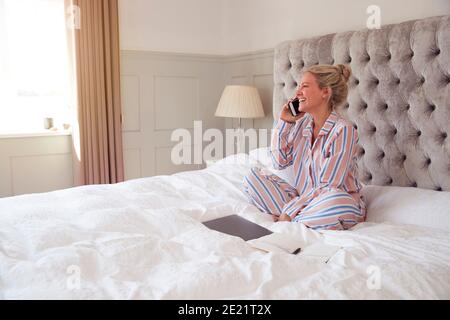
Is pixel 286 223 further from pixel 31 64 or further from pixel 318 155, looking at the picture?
pixel 31 64

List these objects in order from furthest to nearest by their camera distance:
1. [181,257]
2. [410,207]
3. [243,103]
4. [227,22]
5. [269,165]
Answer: [227,22]
[243,103]
[269,165]
[410,207]
[181,257]

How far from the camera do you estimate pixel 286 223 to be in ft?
5.28

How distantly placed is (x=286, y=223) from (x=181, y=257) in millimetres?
556

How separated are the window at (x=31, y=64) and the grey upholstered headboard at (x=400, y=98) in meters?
2.07

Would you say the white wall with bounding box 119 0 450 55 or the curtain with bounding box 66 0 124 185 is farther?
the curtain with bounding box 66 0 124 185

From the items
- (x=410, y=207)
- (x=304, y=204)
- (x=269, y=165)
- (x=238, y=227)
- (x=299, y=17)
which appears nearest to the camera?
(x=238, y=227)

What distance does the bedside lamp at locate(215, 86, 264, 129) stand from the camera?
10.0 feet

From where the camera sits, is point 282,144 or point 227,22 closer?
point 282,144

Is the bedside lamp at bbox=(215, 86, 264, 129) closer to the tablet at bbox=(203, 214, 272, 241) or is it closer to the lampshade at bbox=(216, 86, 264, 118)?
the lampshade at bbox=(216, 86, 264, 118)

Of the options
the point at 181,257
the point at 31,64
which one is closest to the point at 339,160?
the point at 181,257

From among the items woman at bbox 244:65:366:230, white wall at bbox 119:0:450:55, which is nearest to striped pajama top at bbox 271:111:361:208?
woman at bbox 244:65:366:230

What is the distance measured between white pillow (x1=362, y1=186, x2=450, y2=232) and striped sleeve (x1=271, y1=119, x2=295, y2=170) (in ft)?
1.49

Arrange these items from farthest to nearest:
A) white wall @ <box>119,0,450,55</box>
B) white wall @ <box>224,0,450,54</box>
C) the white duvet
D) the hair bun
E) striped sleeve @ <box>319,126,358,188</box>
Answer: white wall @ <box>119,0,450,55</box> < white wall @ <box>224,0,450,54</box> < the hair bun < striped sleeve @ <box>319,126,358,188</box> < the white duvet

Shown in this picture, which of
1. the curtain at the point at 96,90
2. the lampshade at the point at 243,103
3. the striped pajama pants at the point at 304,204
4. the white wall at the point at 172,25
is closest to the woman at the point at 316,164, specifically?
the striped pajama pants at the point at 304,204
